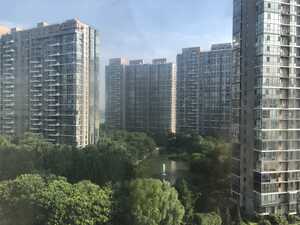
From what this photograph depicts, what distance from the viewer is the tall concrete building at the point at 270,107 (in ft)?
10.2

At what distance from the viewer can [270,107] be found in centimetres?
311

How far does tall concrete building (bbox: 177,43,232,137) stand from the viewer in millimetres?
6309

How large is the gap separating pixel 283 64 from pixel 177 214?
1815mm

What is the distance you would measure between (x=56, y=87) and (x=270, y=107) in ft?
11.0

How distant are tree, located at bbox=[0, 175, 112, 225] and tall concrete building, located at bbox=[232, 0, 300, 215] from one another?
58.2 inches

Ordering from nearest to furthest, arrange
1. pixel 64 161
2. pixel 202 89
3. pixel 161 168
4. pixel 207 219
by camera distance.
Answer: pixel 207 219 < pixel 64 161 < pixel 161 168 < pixel 202 89

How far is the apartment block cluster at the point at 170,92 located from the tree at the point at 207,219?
11.7ft

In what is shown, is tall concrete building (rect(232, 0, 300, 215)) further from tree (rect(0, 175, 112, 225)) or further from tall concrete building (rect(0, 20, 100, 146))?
tall concrete building (rect(0, 20, 100, 146))

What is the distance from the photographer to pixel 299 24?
3.27m

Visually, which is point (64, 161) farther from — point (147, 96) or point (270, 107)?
point (147, 96)

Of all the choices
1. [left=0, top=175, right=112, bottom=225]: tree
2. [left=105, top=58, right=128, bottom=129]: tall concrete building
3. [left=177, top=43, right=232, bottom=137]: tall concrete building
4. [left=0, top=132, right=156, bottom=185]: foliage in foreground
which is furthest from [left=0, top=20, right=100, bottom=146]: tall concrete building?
[left=177, top=43, right=232, bottom=137]: tall concrete building

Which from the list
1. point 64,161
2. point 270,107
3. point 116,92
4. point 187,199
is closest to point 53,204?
point 187,199

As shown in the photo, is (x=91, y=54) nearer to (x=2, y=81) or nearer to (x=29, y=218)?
(x=2, y=81)

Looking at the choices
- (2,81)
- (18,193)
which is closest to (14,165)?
(18,193)
